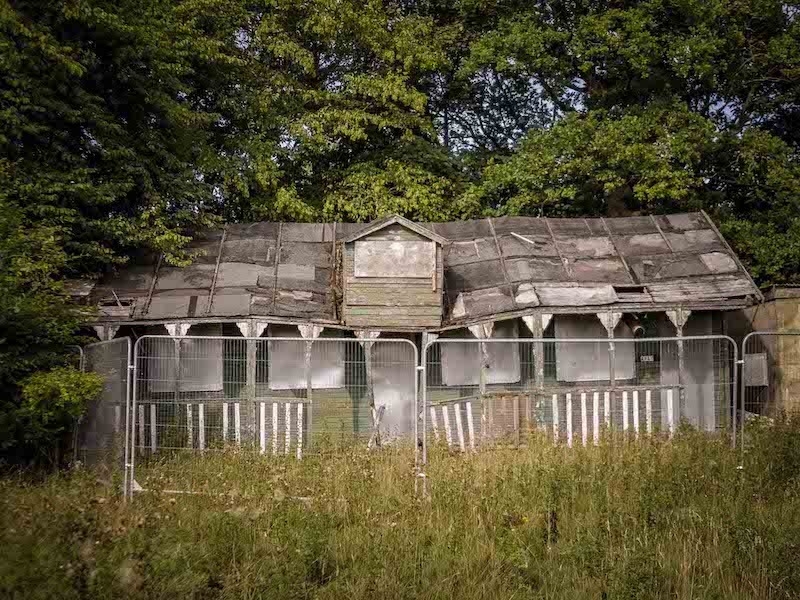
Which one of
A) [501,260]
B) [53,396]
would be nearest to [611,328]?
[501,260]

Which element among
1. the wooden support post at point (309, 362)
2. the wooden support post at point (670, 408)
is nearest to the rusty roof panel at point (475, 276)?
the wooden support post at point (309, 362)

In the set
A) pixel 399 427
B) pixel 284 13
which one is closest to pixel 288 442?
pixel 399 427

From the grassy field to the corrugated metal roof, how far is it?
19.2 feet

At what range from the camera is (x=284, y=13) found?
82.6 ft

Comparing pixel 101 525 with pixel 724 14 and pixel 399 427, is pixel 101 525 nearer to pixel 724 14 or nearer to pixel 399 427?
pixel 399 427

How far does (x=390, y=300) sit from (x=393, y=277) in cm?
50

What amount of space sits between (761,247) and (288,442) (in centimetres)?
1516

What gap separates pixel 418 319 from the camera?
1639 centimetres

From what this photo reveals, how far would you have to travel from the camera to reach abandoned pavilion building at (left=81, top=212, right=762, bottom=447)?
15758 mm

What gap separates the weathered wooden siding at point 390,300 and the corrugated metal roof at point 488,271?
1.84ft

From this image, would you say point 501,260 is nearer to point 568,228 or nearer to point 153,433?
point 568,228

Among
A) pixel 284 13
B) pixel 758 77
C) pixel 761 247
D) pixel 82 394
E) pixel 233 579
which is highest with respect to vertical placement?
pixel 284 13

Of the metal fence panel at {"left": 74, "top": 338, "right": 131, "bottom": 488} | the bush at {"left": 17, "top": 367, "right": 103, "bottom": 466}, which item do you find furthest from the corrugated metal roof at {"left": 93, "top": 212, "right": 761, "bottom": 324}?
the bush at {"left": 17, "top": 367, "right": 103, "bottom": 466}

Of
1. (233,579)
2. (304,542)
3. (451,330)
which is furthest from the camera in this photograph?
(451,330)
